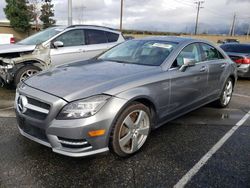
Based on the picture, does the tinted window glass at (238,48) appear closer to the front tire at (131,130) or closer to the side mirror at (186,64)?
the side mirror at (186,64)

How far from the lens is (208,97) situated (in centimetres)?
440

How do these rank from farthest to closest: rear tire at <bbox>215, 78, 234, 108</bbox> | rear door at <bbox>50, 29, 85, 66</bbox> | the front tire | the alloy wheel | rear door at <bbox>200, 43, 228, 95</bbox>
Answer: rear door at <bbox>50, 29, 85, 66</bbox>
rear tire at <bbox>215, 78, 234, 108</bbox>
rear door at <bbox>200, 43, 228, 95</bbox>
the alloy wheel
the front tire

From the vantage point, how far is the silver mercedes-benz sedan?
2.43 m

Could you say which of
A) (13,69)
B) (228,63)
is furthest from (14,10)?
(228,63)

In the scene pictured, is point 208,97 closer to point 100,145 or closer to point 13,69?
point 100,145

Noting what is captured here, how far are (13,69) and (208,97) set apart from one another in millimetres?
4545

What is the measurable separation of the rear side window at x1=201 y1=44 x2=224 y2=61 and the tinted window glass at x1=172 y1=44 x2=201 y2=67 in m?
0.20

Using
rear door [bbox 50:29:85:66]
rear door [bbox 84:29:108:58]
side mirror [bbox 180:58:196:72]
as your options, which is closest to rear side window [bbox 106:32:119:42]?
rear door [bbox 84:29:108:58]

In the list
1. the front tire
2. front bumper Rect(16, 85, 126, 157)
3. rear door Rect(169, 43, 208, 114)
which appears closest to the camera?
front bumper Rect(16, 85, 126, 157)

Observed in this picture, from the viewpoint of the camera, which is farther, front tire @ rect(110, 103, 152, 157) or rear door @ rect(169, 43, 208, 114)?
rear door @ rect(169, 43, 208, 114)

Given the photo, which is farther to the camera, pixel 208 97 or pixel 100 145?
pixel 208 97

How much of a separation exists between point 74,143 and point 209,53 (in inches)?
127

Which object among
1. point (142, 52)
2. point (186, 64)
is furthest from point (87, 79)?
point (186, 64)

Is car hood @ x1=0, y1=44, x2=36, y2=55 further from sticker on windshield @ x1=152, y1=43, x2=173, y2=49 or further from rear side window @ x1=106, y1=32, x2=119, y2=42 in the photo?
sticker on windshield @ x1=152, y1=43, x2=173, y2=49
